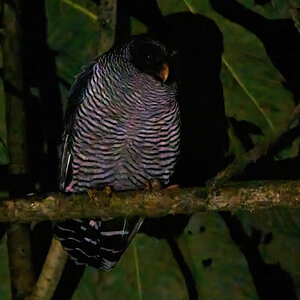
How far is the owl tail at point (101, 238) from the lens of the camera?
251 cm

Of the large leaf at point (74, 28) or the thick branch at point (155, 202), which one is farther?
the large leaf at point (74, 28)

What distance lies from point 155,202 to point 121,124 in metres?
0.55

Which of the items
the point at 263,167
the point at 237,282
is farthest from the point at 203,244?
the point at 263,167

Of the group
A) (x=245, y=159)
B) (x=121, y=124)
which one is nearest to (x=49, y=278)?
(x=121, y=124)

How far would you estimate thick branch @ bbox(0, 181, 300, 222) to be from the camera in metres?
1.70

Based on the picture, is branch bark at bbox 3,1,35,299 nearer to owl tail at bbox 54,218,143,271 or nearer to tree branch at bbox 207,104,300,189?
owl tail at bbox 54,218,143,271

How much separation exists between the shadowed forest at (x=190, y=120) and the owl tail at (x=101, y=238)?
0.22m

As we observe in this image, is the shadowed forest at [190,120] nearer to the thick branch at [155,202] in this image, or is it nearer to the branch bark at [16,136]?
the branch bark at [16,136]

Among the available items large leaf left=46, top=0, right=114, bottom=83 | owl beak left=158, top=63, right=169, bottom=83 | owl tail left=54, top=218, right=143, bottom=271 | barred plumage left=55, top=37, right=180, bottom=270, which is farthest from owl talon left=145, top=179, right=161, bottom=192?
large leaf left=46, top=0, right=114, bottom=83

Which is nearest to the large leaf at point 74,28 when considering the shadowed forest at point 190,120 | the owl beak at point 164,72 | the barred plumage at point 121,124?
the shadowed forest at point 190,120

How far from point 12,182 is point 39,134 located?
14.8 inches

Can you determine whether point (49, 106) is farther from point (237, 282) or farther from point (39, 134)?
point (237, 282)

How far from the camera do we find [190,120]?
260 cm

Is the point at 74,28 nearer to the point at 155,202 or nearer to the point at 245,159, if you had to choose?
the point at 155,202
